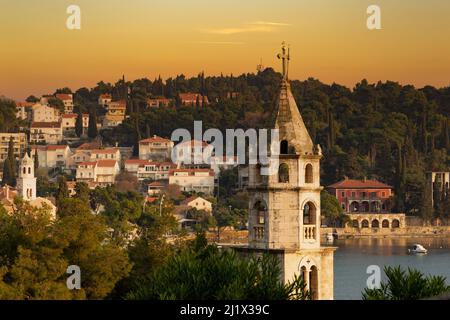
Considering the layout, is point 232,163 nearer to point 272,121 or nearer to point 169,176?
point 169,176

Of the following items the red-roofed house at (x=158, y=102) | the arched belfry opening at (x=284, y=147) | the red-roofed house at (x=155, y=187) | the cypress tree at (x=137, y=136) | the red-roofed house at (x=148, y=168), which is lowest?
the red-roofed house at (x=155, y=187)

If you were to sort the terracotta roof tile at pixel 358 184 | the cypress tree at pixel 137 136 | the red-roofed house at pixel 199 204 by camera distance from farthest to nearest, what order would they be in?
the cypress tree at pixel 137 136 < the terracotta roof tile at pixel 358 184 < the red-roofed house at pixel 199 204

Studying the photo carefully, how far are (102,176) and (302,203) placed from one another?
2532 inches

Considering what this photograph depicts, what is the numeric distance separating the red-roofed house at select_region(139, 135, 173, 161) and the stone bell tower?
219 feet

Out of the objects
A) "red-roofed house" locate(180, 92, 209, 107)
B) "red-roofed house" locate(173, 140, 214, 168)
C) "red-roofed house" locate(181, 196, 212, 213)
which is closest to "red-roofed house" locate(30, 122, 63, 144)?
"red-roofed house" locate(180, 92, 209, 107)

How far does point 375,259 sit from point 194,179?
83.3 feet

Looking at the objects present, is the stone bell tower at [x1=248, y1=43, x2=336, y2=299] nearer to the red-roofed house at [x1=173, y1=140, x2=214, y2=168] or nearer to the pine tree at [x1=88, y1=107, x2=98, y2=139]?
the red-roofed house at [x1=173, y1=140, x2=214, y2=168]

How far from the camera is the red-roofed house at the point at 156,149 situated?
265 feet

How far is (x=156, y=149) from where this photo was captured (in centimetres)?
8106

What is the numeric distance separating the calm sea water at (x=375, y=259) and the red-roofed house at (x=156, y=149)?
18.2m

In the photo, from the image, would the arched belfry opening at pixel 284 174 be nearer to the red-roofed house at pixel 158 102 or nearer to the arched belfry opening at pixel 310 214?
the arched belfry opening at pixel 310 214

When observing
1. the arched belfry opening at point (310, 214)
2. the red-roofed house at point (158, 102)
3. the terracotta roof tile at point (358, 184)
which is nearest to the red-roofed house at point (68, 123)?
the red-roofed house at point (158, 102)

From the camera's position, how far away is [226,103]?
83.2 metres
